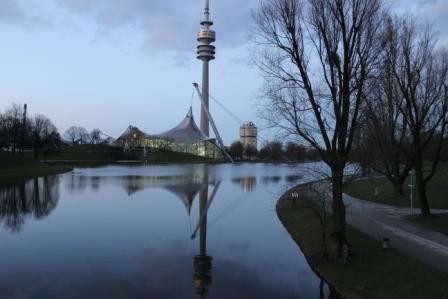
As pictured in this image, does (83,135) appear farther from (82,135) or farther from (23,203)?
(23,203)

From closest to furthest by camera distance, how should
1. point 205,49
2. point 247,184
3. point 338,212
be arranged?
1. point 338,212
2. point 247,184
3. point 205,49

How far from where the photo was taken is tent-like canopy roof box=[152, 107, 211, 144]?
577ft

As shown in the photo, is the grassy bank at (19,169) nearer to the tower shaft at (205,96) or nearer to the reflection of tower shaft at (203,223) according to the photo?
the reflection of tower shaft at (203,223)

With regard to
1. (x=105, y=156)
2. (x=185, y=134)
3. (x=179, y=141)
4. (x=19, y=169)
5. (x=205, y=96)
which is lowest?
(x=19, y=169)

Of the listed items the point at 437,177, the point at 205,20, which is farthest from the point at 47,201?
the point at 205,20

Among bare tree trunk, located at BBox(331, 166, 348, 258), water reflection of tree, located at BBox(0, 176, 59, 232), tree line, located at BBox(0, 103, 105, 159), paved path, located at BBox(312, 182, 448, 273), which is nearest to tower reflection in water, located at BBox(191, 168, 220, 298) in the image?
bare tree trunk, located at BBox(331, 166, 348, 258)

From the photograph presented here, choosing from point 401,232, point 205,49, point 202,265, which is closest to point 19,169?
point 202,265

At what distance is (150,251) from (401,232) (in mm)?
10059

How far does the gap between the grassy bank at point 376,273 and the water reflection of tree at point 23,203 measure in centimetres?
1606

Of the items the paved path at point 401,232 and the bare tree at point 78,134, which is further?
the bare tree at point 78,134

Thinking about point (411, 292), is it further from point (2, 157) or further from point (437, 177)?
point (2, 157)

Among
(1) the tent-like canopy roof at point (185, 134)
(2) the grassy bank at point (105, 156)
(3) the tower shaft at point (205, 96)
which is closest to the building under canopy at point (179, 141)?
(1) the tent-like canopy roof at point (185, 134)

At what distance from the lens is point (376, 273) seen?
14.3 metres

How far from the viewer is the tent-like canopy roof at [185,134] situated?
17588 cm
